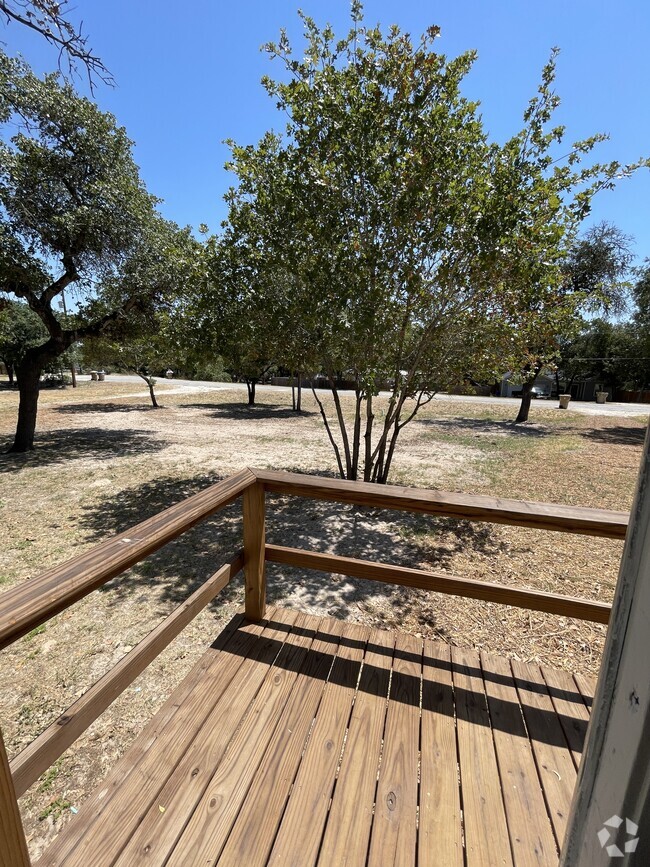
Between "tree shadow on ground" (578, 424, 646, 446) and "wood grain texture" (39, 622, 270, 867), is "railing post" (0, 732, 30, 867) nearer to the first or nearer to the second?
"wood grain texture" (39, 622, 270, 867)

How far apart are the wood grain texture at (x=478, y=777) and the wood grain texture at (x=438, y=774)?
0.03m

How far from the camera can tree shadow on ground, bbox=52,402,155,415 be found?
674 inches

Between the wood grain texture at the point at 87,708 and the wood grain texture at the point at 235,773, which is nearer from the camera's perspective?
the wood grain texture at the point at 87,708

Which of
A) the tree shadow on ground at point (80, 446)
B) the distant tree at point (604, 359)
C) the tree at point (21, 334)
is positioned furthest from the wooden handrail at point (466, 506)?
the distant tree at point (604, 359)

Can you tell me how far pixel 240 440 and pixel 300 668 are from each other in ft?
32.1

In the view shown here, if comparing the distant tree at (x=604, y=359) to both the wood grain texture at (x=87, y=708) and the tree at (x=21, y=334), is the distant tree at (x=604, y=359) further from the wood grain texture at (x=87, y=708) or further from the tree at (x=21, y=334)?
the tree at (x=21, y=334)

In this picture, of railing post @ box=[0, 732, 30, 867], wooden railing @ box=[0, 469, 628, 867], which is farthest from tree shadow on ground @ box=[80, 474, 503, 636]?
railing post @ box=[0, 732, 30, 867]

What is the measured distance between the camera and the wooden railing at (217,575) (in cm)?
101

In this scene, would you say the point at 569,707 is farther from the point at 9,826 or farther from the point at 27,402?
the point at 27,402

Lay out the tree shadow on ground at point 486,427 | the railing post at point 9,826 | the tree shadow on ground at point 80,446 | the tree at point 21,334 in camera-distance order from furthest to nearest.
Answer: the tree at point 21,334, the tree shadow on ground at point 486,427, the tree shadow on ground at point 80,446, the railing post at point 9,826

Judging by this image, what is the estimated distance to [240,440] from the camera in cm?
1165

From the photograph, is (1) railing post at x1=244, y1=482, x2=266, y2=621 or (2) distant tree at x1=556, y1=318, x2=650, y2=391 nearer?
(1) railing post at x1=244, y1=482, x2=266, y2=621

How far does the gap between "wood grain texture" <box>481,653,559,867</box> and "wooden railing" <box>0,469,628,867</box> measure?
0.47 metres

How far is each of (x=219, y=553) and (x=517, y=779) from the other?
146 inches
